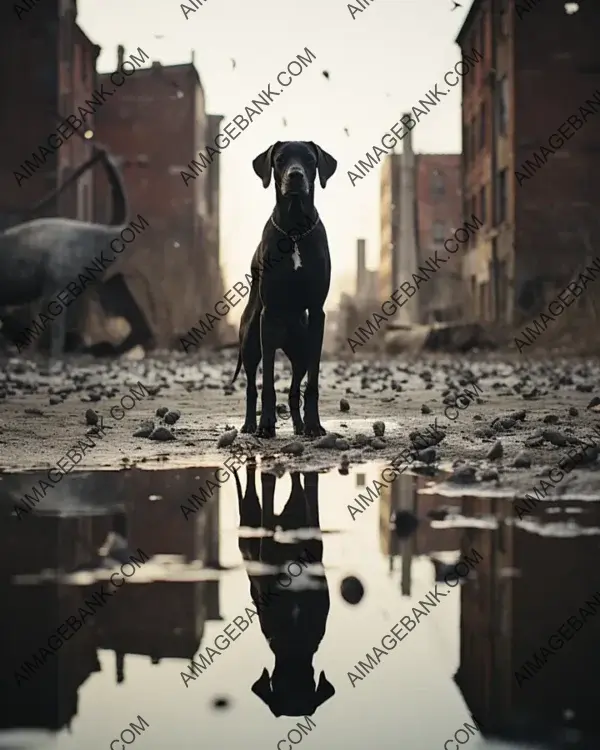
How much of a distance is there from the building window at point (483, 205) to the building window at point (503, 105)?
2864 mm

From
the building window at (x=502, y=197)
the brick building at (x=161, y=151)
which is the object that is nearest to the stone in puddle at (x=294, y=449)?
the building window at (x=502, y=197)

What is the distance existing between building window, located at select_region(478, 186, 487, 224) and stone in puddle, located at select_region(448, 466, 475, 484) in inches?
1386

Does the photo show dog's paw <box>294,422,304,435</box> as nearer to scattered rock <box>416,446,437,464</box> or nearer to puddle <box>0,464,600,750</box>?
scattered rock <box>416,446,437,464</box>

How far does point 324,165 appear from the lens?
672 cm

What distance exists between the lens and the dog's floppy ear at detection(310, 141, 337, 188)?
263 inches

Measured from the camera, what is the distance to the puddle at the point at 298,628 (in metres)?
1.91

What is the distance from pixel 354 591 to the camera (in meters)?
2.83

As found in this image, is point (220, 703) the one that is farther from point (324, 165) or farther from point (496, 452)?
point (324, 165)

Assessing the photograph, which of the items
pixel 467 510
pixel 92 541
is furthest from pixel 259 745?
pixel 467 510

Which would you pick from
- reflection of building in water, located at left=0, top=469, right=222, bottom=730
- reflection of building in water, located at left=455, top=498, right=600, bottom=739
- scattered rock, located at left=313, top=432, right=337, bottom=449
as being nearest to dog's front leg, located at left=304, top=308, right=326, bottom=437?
scattered rock, located at left=313, top=432, right=337, bottom=449

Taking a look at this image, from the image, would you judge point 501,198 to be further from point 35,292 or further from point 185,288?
point 35,292

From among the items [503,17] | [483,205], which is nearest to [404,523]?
[503,17]

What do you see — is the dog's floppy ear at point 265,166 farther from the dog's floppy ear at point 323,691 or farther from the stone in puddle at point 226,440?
the dog's floppy ear at point 323,691

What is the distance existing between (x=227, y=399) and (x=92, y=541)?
6816 millimetres
